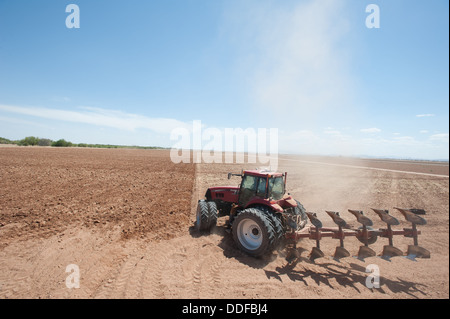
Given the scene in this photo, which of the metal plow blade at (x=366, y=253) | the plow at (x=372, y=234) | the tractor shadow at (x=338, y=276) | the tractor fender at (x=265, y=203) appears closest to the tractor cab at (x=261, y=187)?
the tractor fender at (x=265, y=203)

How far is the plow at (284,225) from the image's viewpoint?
3.83 metres

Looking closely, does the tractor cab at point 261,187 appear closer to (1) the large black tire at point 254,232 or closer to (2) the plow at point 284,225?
(2) the plow at point 284,225

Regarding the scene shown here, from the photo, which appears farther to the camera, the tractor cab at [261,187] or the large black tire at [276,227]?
the tractor cab at [261,187]

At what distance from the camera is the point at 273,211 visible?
452cm

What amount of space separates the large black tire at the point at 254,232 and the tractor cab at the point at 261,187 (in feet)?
1.95

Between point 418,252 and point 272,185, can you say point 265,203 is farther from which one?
point 418,252

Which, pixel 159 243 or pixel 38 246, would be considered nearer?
pixel 38 246

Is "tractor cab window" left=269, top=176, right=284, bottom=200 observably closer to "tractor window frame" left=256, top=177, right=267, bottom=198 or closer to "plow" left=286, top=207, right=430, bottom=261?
"tractor window frame" left=256, top=177, right=267, bottom=198

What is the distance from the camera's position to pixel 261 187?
4902 mm

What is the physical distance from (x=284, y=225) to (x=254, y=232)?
75 cm

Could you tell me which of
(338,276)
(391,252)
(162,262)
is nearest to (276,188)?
(338,276)
